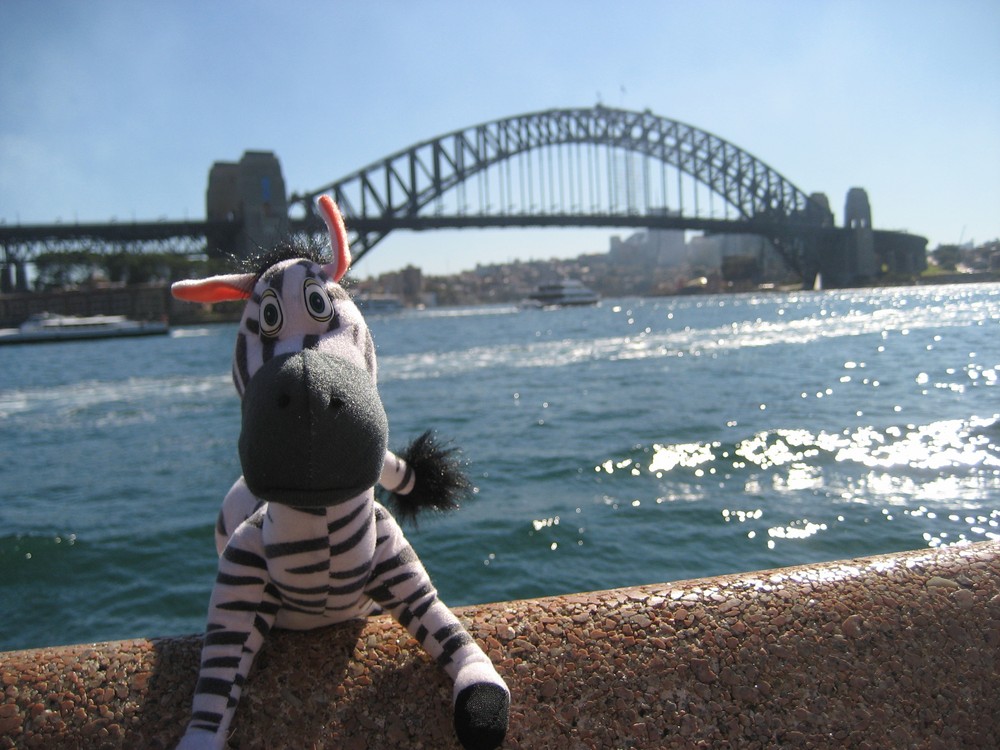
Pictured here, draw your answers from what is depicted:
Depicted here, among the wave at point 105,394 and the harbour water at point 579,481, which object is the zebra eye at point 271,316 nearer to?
the harbour water at point 579,481

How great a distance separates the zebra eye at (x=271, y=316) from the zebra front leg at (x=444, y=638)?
334mm

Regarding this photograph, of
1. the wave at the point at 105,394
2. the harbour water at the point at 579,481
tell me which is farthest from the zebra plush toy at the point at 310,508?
the wave at the point at 105,394

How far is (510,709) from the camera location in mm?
1103

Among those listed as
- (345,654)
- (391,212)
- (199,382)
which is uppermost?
(391,212)

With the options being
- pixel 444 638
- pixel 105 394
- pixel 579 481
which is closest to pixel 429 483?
pixel 444 638

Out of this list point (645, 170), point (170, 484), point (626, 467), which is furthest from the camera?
point (645, 170)

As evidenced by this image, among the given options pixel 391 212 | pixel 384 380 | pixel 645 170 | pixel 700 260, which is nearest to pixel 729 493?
pixel 384 380

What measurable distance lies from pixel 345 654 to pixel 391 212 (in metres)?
40.8

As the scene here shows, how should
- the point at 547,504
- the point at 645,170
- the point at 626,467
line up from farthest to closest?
the point at 645,170 → the point at 626,467 → the point at 547,504

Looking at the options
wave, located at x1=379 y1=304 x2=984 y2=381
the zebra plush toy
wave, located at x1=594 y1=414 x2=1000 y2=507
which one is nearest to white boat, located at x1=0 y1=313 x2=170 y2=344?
wave, located at x1=379 y1=304 x2=984 y2=381

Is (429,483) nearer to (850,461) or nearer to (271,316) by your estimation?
(271,316)

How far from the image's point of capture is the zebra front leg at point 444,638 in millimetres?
1047

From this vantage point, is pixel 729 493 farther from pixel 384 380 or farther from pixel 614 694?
pixel 384 380

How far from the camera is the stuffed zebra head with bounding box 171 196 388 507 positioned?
3.22ft
